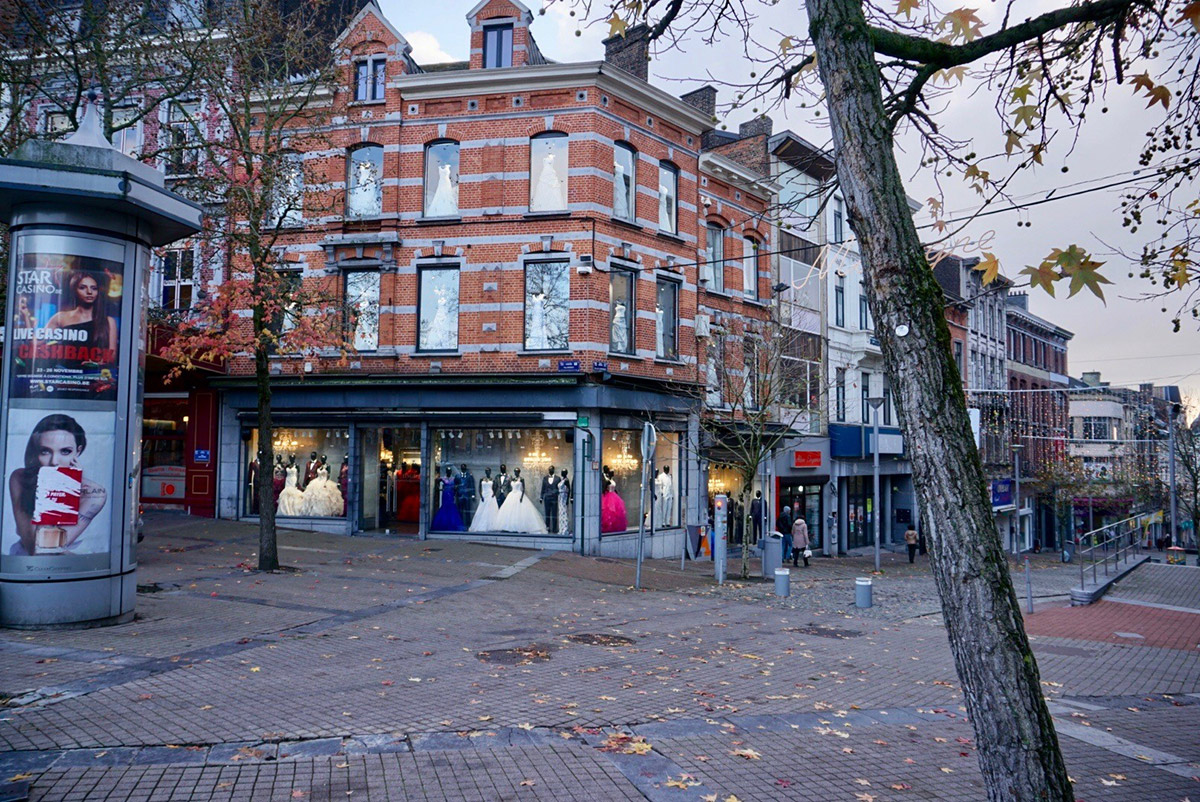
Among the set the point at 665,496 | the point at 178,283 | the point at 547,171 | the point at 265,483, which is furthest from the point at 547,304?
the point at 178,283

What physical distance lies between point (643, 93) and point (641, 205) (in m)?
2.98

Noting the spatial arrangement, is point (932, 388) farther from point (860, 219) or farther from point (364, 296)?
point (364, 296)

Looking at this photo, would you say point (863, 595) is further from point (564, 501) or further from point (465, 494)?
point (465, 494)

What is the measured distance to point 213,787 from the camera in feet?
18.4

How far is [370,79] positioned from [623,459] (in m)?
12.8

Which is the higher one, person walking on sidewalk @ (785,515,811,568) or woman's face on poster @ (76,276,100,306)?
woman's face on poster @ (76,276,100,306)

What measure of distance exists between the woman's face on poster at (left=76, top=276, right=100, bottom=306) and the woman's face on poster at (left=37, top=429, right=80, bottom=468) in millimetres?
1585

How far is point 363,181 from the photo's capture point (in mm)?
22891

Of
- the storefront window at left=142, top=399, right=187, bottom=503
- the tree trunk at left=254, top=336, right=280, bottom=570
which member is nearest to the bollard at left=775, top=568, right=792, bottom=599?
the tree trunk at left=254, top=336, right=280, bottom=570

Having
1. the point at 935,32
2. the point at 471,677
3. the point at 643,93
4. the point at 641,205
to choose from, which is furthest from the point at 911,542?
the point at 935,32

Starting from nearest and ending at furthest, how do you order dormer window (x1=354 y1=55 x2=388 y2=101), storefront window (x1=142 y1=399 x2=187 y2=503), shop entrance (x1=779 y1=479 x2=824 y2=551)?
A: dormer window (x1=354 y1=55 x2=388 y2=101)
storefront window (x1=142 y1=399 x2=187 y2=503)
shop entrance (x1=779 y1=479 x2=824 y2=551)

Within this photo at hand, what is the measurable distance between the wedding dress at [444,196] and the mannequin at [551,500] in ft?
24.8

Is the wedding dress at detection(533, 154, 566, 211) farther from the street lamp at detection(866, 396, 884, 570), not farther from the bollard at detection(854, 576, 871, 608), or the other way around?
the bollard at detection(854, 576, 871, 608)

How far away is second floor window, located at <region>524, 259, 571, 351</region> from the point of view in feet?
71.3
